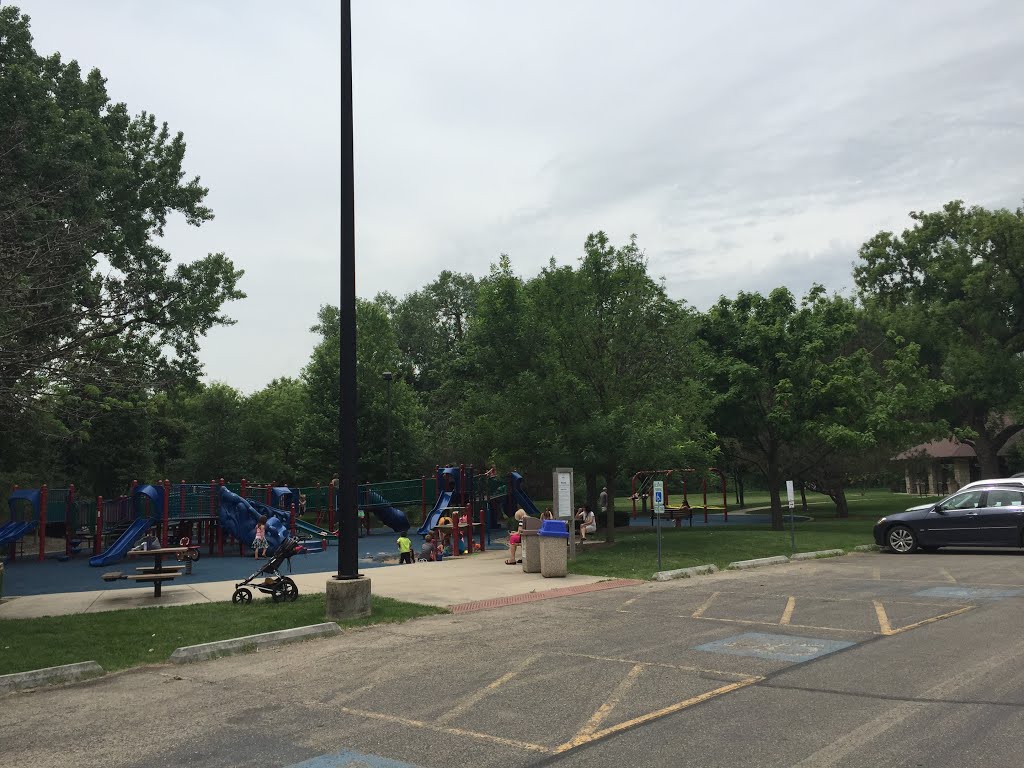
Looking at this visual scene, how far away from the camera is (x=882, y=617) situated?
1028cm

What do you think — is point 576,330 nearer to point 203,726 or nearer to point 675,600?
point 675,600

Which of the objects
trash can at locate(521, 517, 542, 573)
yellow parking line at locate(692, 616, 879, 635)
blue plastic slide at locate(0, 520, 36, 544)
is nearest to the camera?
yellow parking line at locate(692, 616, 879, 635)

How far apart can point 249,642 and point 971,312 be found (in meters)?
43.7

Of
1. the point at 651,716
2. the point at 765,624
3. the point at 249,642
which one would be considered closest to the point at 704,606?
the point at 765,624

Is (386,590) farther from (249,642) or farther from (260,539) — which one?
(260,539)

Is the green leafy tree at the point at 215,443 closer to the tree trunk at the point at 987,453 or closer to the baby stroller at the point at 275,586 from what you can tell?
the baby stroller at the point at 275,586

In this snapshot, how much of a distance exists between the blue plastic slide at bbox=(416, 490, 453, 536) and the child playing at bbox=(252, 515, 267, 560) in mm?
4298

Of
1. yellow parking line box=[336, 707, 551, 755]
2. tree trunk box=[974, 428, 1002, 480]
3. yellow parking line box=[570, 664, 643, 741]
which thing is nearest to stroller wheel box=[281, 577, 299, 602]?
yellow parking line box=[336, 707, 551, 755]

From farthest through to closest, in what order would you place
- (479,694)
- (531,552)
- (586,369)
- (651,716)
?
(586,369), (531,552), (479,694), (651,716)

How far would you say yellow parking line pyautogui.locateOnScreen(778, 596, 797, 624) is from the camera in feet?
33.7

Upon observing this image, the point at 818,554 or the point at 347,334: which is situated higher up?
the point at 347,334

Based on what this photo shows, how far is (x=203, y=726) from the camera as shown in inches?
239

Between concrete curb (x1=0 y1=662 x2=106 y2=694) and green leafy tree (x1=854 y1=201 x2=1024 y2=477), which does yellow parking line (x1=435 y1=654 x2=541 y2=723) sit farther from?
green leafy tree (x1=854 y1=201 x2=1024 y2=477)

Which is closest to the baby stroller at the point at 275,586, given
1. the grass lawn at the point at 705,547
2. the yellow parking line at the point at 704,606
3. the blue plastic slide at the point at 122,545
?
the yellow parking line at the point at 704,606
